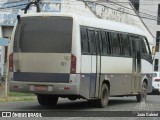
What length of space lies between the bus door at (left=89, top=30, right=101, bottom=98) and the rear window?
3.95 ft

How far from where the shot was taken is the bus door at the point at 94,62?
17703 millimetres

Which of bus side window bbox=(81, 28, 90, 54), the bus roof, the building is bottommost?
bus side window bbox=(81, 28, 90, 54)

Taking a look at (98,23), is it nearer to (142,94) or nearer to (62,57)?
(62,57)

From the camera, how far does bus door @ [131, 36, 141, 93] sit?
21.4 meters

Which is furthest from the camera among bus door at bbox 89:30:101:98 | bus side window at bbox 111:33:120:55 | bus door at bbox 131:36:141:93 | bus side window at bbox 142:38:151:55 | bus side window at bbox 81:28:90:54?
bus side window at bbox 142:38:151:55

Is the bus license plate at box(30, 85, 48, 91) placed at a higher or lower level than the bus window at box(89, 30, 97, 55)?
lower

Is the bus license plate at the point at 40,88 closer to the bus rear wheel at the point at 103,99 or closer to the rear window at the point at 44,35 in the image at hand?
the rear window at the point at 44,35

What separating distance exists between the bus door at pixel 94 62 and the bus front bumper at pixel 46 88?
3.66ft

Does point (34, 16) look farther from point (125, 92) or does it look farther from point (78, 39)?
point (125, 92)

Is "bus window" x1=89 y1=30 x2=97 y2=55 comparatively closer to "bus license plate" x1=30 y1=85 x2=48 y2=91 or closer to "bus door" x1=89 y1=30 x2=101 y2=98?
"bus door" x1=89 y1=30 x2=101 y2=98

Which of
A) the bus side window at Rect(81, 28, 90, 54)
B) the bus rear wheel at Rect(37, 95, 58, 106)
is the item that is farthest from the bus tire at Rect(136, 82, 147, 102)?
the bus side window at Rect(81, 28, 90, 54)

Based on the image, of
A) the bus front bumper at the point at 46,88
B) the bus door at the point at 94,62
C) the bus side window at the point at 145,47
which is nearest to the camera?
the bus front bumper at the point at 46,88

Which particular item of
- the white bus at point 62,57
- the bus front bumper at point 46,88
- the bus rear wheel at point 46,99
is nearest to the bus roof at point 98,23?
the white bus at point 62,57

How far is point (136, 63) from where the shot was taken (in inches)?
853
